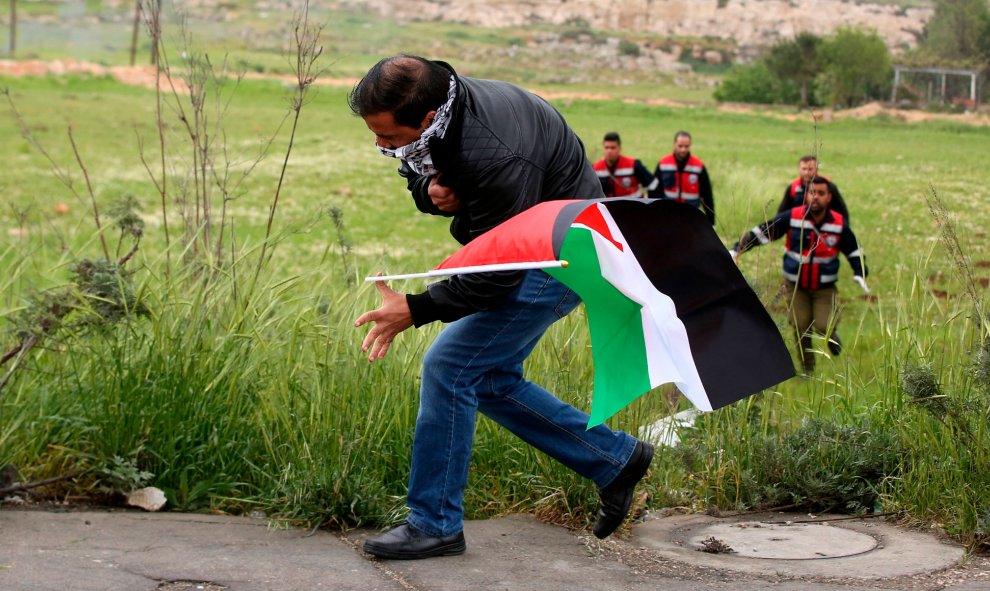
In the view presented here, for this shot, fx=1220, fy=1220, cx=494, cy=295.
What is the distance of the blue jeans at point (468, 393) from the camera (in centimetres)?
377

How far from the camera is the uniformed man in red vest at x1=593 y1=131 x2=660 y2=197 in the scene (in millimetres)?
12523

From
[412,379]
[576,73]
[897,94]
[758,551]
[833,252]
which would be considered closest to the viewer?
[758,551]

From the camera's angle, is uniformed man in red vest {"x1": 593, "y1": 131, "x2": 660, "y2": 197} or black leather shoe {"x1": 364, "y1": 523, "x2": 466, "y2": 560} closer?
black leather shoe {"x1": 364, "y1": 523, "x2": 466, "y2": 560}

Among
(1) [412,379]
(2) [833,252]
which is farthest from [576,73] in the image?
(1) [412,379]

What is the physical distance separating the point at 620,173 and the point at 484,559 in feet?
29.9

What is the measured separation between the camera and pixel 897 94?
39.4 ft

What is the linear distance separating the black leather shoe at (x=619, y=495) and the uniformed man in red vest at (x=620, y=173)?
8.50m

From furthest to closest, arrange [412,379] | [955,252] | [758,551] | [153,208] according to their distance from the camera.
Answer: [153,208] < [412,379] < [955,252] < [758,551]

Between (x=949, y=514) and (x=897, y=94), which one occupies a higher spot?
(x=897, y=94)

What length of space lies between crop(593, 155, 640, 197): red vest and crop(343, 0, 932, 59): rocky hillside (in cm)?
322

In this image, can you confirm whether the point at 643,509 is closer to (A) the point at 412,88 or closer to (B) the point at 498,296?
(B) the point at 498,296

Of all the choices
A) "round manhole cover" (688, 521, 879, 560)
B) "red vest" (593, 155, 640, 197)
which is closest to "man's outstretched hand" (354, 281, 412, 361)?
"round manhole cover" (688, 521, 879, 560)

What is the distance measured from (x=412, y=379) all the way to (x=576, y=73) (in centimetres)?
2253

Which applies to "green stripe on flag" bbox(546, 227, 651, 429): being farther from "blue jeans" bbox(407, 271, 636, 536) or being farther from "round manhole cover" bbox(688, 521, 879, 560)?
"round manhole cover" bbox(688, 521, 879, 560)
